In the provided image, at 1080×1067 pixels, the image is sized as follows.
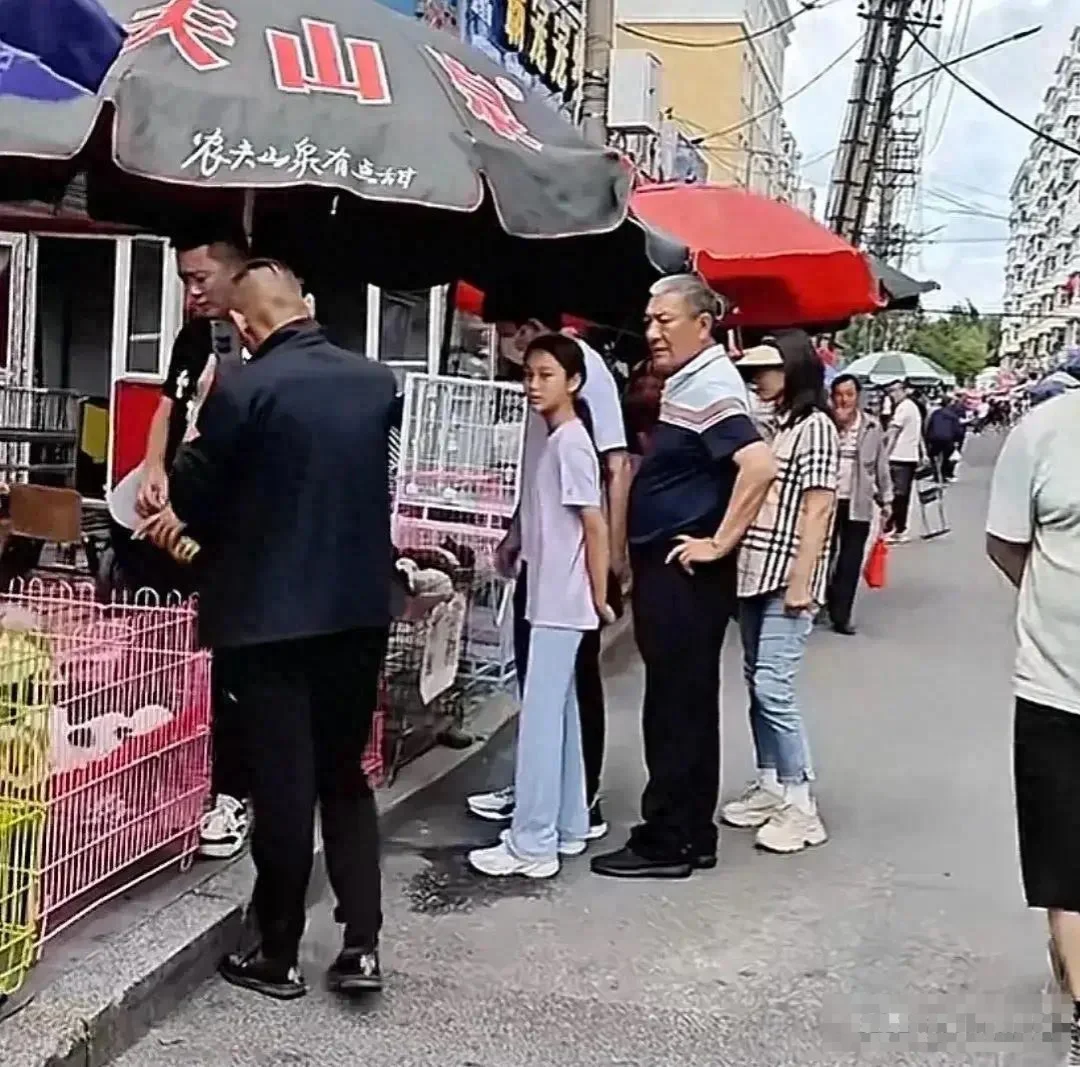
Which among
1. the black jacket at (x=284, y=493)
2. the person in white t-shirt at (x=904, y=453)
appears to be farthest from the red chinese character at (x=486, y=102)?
the person in white t-shirt at (x=904, y=453)

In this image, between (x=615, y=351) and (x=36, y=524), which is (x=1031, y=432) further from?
(x=615, y=351)

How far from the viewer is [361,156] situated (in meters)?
4.56

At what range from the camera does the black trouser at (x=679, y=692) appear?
557 cm

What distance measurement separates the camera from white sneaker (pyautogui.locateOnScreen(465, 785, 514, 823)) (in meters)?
6.33

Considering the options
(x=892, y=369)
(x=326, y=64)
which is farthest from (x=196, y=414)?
(x=892, y=369)

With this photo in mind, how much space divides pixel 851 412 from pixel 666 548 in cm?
629

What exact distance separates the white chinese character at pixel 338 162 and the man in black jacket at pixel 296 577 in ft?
1.20

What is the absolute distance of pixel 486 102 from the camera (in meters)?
5.28

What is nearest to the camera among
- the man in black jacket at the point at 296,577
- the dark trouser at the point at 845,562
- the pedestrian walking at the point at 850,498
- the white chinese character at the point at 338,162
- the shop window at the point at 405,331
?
the man in black jacket at the point at 296,577

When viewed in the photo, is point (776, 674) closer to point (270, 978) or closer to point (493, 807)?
point (493, 807)

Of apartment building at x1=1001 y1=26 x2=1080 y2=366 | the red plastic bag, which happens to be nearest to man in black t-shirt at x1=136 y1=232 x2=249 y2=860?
the red plastic bag

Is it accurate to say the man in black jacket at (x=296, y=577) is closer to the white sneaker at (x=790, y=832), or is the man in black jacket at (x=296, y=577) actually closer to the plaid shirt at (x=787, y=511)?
the plaid shirt at (x=787, y=511)

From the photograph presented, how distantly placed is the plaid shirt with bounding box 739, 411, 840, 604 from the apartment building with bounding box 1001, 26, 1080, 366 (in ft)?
241

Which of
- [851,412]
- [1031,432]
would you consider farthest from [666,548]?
[851,412]
